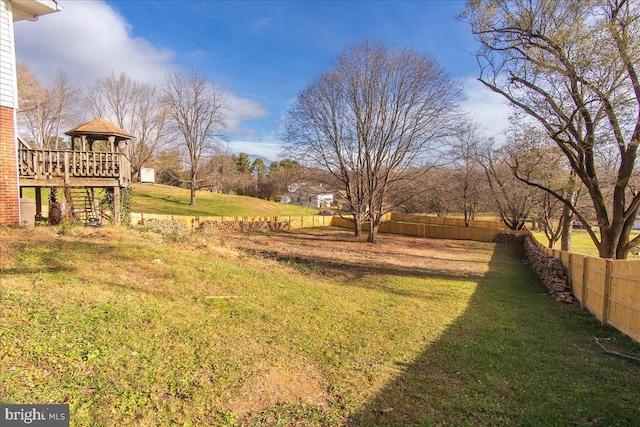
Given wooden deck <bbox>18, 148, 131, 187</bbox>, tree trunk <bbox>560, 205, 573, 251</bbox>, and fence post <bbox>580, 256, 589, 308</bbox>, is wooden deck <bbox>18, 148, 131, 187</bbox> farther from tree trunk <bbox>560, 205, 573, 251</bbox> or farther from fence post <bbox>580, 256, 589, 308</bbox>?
tree trunk <bbox>560, 205, 573, 251</bbox>

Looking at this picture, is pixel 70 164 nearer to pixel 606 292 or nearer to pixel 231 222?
pixel 231 222

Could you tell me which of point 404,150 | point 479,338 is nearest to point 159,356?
point 479,338

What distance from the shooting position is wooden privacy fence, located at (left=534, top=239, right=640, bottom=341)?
5551 mm

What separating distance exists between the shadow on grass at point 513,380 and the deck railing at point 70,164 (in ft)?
40.9

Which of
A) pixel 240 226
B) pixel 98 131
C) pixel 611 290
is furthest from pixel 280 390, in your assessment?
pixel 240 226

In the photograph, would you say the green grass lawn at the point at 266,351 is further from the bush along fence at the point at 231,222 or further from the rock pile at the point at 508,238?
the rock pile at the point at 508,238

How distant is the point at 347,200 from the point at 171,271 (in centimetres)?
1609

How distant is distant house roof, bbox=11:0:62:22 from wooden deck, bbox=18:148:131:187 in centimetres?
405

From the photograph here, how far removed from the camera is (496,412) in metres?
3.38

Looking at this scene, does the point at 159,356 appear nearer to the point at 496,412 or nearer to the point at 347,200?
the point at 496,412

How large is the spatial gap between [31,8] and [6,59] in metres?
2.15

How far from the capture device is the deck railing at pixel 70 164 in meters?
10.9

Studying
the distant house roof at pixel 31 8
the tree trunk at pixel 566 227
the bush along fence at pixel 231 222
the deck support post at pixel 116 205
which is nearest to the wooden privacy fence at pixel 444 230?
the bush along fence at pixel 231 222

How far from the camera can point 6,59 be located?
9.10 m
